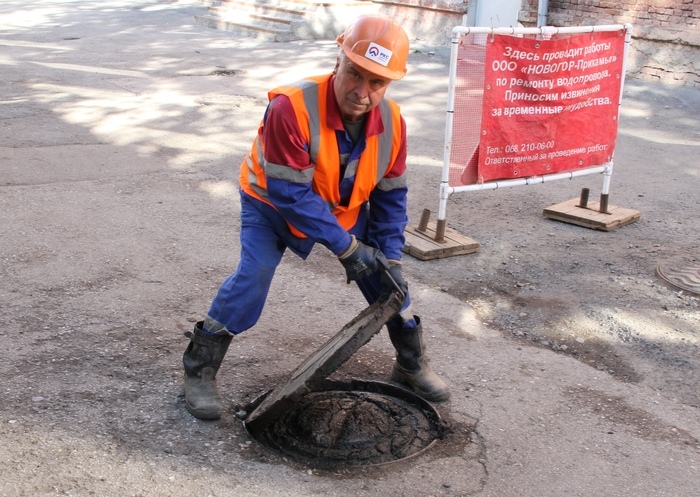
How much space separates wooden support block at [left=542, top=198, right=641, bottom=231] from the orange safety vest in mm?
3312

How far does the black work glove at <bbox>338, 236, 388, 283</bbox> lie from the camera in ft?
11.3

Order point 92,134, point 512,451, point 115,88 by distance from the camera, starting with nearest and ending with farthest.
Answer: point 512,451 < point 92,134 < point 115,88

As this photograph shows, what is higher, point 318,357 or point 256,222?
point 256,222

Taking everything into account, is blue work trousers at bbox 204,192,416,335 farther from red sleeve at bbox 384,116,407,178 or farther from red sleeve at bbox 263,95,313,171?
red sleeve at bbox 384,116,407,178

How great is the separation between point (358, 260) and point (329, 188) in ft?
1.04

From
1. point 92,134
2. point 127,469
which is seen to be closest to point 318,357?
point 127,469

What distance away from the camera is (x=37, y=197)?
6469 mm

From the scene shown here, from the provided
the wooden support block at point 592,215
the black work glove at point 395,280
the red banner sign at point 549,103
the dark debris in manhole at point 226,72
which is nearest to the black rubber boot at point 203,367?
the black work glove at point 395,280

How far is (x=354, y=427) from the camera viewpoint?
3689 mm

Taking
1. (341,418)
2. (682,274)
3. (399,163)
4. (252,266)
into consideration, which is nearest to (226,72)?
(682,274)

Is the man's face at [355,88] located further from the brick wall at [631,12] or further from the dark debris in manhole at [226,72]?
the brick wall at [631,12]

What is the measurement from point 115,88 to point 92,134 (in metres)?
2.62

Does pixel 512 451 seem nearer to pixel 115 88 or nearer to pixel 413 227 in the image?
pixel 413 227

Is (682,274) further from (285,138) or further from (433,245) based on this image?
(285,138)
